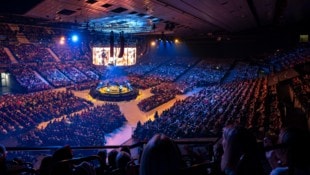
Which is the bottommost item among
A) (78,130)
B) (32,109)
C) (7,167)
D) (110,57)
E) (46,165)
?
(78,130)

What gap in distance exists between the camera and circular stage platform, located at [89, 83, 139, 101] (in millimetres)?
24663

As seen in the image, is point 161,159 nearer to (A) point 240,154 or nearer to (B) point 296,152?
(A) point 240,154

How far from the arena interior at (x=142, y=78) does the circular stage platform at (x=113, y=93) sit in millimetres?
88

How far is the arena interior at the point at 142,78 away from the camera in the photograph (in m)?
10.9

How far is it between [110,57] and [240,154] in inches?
781

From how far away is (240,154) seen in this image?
2424 mm

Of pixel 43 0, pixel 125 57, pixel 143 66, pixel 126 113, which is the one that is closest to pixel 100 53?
pixel 125 57

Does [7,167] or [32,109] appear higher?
[7,167]

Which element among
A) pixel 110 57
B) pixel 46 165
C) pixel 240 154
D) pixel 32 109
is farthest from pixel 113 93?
pixel 240 154

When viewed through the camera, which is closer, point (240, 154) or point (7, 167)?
point (240, 154)

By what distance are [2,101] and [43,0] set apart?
41.6ft

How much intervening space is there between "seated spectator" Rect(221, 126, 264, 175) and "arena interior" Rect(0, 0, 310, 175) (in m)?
0.16

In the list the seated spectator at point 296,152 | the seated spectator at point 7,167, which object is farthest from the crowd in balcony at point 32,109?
the seated spectator at point 296,152

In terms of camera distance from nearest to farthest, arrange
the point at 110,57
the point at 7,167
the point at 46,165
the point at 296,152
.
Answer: the point at 296,152 → the point at 46,165 → the point at 7,167 → the point at 110,57
